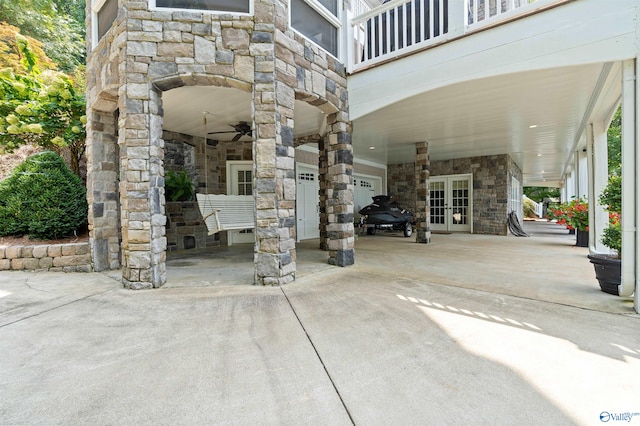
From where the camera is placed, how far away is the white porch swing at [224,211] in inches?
182

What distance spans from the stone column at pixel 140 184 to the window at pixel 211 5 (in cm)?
91

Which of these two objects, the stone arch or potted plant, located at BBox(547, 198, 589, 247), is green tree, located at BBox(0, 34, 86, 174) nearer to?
the stone arch

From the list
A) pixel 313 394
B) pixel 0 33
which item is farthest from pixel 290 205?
pixel 0 33

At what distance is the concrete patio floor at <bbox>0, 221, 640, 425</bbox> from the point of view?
1397mm

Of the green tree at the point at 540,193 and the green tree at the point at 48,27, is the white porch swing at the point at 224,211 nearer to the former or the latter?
the green tree at the point at 48,27

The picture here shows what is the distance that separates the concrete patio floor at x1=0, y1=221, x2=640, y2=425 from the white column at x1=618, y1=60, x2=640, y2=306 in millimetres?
560

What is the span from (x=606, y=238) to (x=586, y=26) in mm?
2250

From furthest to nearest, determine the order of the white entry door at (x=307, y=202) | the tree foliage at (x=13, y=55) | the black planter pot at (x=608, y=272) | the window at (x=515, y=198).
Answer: the window at (x=515, y=198)
the white entry door at (x=307, y=202)
the tree foliage at (x=13, y=55)
the black planter pot at (x=608, y=272)

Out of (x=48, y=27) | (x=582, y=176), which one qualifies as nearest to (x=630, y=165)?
(x=582, y=176)

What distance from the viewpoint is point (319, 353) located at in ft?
6.30

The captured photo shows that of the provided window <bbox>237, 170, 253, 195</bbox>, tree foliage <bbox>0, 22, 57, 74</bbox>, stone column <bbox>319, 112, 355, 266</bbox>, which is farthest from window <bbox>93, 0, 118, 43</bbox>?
tree foliage <bbox>0, 22, 57, 74</bbox>

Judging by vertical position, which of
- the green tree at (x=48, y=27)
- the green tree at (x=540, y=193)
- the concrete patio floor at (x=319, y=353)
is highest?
the green tree at (x=48, y=27)

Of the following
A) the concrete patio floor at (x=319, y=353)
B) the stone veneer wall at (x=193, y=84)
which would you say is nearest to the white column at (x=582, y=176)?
the concrete patio floor at (x=319, y=353)

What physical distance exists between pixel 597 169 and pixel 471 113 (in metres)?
2.17
